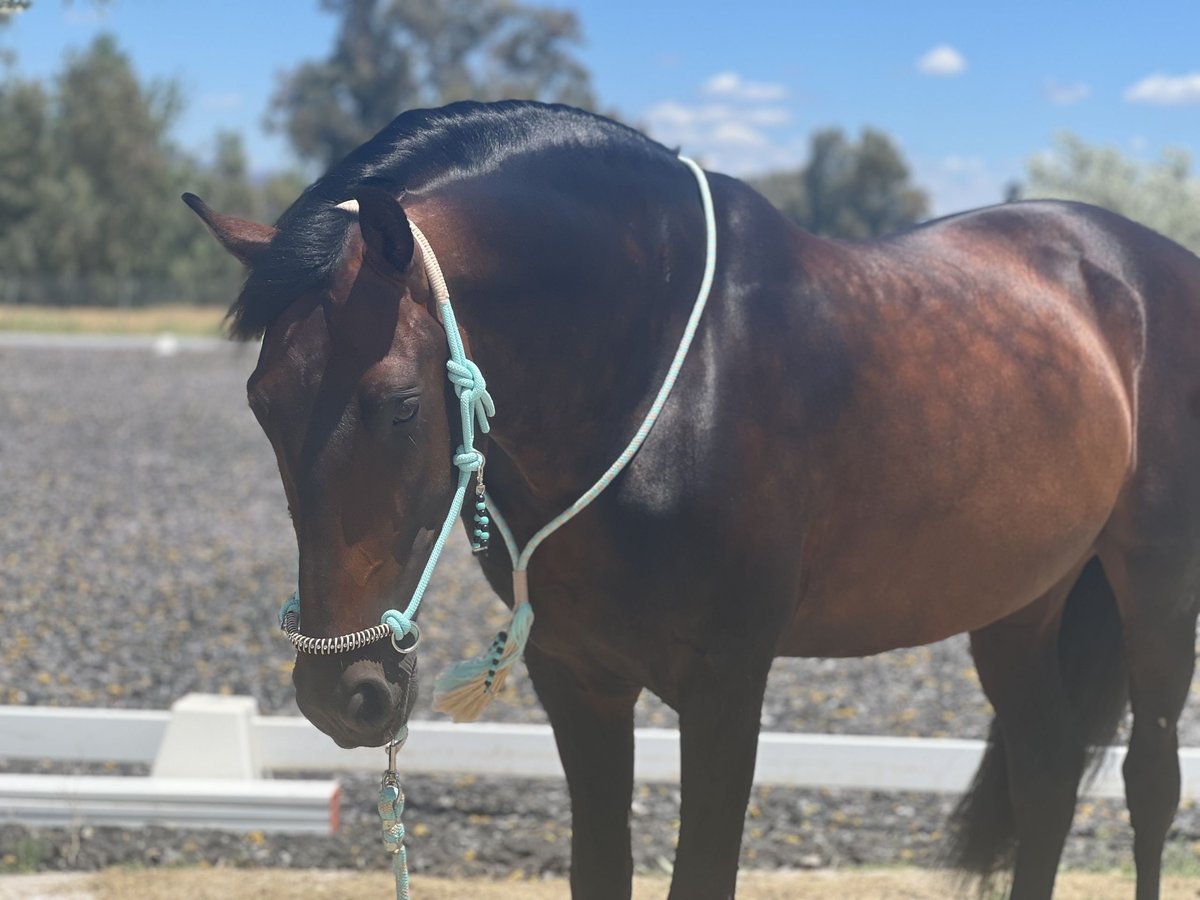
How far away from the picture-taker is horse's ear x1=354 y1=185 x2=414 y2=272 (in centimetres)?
184

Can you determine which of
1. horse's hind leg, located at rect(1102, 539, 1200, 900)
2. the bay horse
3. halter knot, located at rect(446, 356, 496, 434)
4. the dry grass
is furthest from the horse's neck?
the dry grass

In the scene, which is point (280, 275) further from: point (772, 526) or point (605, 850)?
point (605, 850)

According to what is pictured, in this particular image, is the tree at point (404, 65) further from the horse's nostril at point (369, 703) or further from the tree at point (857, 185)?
the horse's nostril at point (369, 703)

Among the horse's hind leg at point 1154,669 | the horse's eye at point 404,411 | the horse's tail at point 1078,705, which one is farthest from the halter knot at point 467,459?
the horse's tail at point 1078,705

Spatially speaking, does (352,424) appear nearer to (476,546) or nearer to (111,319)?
(476,546)

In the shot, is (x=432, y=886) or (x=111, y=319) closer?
(x=432, y=886)

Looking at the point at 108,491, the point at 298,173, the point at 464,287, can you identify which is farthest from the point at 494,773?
the point at 298,173

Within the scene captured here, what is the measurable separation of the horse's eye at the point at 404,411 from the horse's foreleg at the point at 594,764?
0.82m

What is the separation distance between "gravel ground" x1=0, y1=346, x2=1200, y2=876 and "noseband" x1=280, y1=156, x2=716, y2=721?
176cm

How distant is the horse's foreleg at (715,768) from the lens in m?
2.31

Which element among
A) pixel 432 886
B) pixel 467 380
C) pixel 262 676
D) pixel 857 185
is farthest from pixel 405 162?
pixel 857 185

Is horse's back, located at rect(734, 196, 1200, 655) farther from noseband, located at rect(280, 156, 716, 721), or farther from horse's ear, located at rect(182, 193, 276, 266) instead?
horse's ear, located at rect(182, 193, 276, 266)

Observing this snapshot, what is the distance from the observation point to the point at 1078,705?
136 inches

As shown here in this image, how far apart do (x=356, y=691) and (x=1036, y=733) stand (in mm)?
2085
